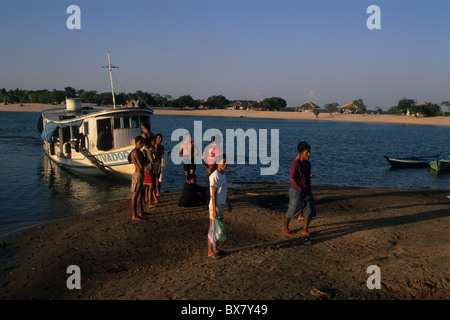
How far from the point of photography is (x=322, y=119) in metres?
129

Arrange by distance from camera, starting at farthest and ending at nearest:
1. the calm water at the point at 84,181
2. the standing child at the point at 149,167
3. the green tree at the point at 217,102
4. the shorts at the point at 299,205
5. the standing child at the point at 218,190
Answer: the green tree at the point at 217,102 → the calm water at the point at 84,181 → the standing child at the point at 149,167 → the shorts at the point at 299,205 → the standing child at the point at 218,190

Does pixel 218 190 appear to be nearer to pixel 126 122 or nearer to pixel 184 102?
pixel 126 122

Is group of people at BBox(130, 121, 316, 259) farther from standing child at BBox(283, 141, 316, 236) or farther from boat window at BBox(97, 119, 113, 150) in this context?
boat window at BBox(97, 119, 113, 150)

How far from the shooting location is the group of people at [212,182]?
6.34 m

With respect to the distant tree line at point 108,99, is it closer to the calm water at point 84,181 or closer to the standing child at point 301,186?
the calm water at point 84,181

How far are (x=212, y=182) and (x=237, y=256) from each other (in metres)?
1.65

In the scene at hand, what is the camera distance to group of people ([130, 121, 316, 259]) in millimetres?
6336

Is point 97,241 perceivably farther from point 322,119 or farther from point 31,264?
point 322,119

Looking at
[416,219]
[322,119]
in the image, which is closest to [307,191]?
[416,219]

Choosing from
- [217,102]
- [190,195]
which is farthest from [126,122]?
[217,102]

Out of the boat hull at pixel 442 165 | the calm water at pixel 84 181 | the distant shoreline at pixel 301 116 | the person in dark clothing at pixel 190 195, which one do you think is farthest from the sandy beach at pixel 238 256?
the distant shoreline at pixel 301 116

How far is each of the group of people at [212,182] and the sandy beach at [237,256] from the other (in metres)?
0.39

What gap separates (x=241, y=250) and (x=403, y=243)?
365cm

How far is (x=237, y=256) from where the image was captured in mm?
6625
